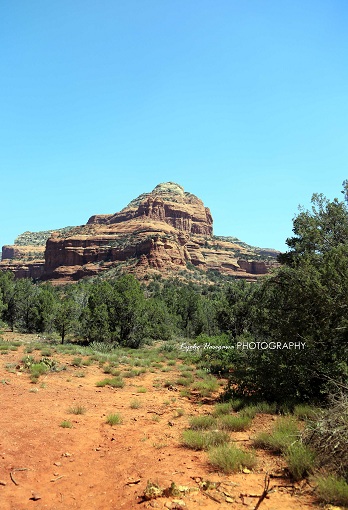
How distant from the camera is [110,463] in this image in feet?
20.3

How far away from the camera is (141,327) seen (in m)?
32.9

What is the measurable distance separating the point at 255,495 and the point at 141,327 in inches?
1139

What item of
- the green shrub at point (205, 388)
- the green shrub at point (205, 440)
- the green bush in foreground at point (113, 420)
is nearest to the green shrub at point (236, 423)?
the green shrub at point (205, 440)

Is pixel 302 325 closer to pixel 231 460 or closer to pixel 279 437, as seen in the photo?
pixel 279 437

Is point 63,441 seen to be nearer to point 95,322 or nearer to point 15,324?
point 95,322

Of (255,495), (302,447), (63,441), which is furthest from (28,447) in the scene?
(302,447)

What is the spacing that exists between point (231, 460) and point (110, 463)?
7.74ft

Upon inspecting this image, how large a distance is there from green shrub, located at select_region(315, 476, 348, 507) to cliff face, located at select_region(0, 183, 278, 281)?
86.4m

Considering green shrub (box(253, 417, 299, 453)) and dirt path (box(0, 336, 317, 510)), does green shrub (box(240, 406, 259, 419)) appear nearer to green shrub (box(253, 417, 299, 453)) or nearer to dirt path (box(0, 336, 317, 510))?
dirt path (box(0, 336, 317, 510))

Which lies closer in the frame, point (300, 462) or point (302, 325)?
point (300, 462)

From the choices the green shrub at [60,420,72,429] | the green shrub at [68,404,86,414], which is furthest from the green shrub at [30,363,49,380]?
the green shrub at [60,420,72,429]

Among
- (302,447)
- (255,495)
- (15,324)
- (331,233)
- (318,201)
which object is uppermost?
(318,201)

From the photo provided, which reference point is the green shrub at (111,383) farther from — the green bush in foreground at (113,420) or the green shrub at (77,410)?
the green bush in foreground at (113,420)

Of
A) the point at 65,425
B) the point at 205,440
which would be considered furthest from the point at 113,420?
the point at 205,440
